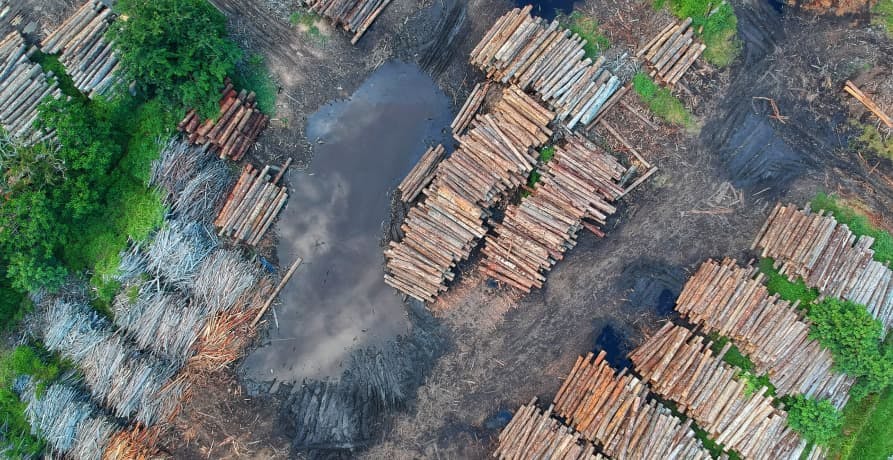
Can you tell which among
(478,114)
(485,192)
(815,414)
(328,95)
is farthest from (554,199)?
(815,414)

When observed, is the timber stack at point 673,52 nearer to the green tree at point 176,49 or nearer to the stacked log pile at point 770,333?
the stacked log pile at point 770,333

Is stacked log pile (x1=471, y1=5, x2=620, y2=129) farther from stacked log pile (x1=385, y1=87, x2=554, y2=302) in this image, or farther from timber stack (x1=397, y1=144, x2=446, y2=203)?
timber stack (x1=397, y1=144, x2=446, y2=203)

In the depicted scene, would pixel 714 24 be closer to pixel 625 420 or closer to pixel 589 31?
pixel 589 31

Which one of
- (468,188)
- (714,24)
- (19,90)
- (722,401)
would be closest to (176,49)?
(19,90)

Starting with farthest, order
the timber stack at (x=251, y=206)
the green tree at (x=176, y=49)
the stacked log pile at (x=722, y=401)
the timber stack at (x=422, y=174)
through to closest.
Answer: the timber stack at (x=422, y=174), the timber stack at (x=251, y=206), the stacked log pile at (x=722, y=401), the green tree at (x=176, y=49)

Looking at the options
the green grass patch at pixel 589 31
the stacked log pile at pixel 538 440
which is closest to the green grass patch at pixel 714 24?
the green grass patch at pixel 589 31

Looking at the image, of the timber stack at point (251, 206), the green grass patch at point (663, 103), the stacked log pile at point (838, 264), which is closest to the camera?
the stacked log pile at point (838, 264)
